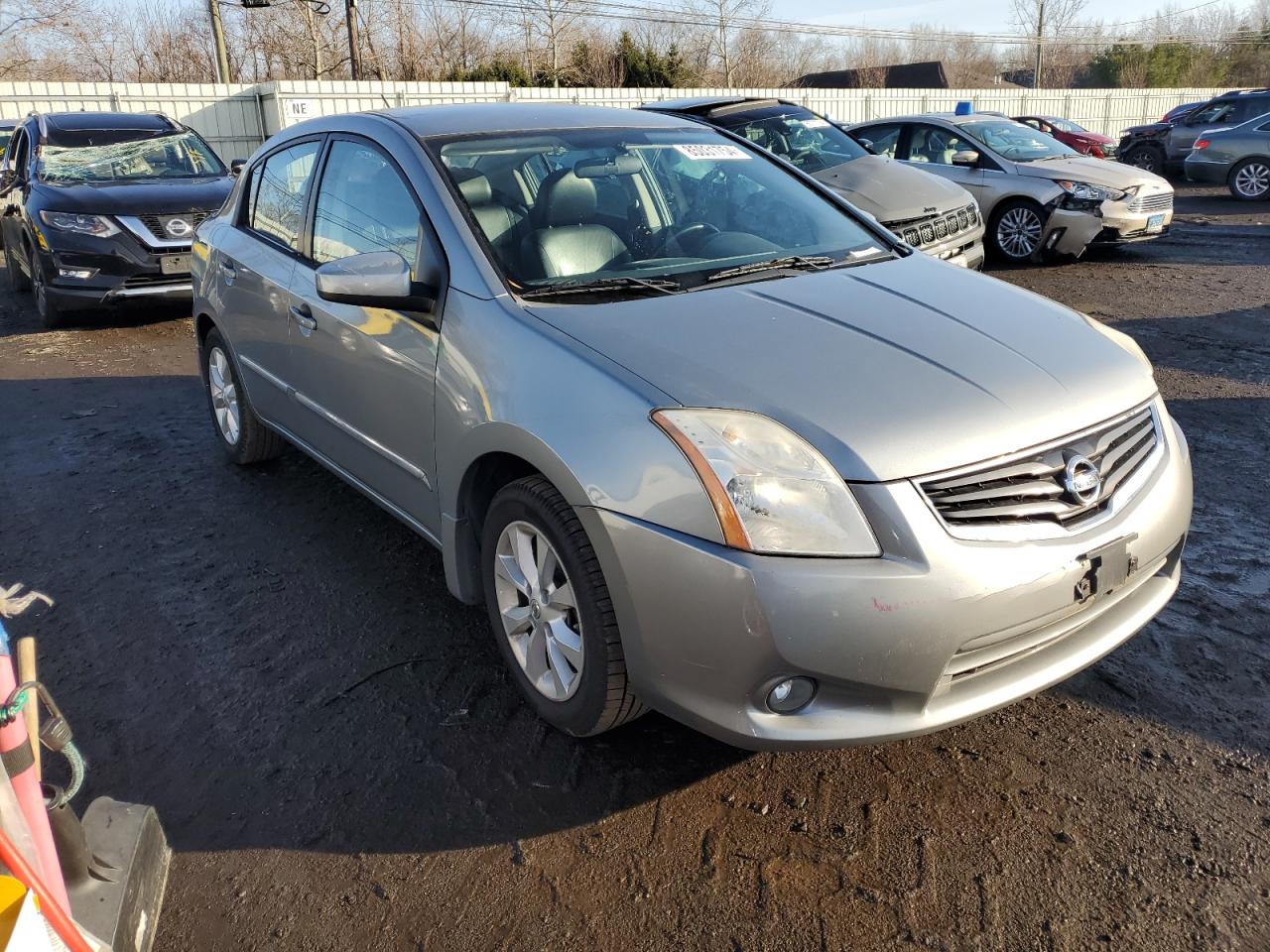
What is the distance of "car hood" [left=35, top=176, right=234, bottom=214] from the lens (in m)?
8.64

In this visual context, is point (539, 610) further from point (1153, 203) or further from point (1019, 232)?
point (1153, 203)

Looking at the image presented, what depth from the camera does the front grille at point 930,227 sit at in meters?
7.99

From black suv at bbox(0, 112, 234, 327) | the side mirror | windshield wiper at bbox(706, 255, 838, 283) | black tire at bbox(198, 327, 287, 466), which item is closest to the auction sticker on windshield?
windshield wiper at bbox(706, 255, 838, 283)

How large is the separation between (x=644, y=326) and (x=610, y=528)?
0.63 meters

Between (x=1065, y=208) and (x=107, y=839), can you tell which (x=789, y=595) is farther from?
(x=1065, y=208)

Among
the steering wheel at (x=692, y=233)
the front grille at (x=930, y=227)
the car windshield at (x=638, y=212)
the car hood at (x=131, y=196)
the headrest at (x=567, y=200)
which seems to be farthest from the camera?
the car hood at (x=131, y=196)

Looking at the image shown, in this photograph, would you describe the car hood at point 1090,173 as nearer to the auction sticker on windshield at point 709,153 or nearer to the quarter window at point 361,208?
the auction sticker on windshield at point 709,153

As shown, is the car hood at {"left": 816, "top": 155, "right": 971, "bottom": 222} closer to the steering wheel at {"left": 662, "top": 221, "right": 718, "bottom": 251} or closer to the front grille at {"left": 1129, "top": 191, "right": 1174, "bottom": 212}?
the front grille at {"left": 1129, "top": 191, "right": 1174, "bottom": 212}

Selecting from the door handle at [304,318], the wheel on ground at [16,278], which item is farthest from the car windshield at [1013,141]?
the wheel on ground at [16,278]

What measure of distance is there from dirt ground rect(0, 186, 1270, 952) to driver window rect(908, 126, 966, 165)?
26.3 feet

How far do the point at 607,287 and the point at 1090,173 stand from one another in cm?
918

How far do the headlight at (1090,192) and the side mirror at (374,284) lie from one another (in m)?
9.10

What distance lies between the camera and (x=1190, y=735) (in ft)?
9.20

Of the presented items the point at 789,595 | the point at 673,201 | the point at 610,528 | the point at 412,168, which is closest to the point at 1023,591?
the point at 789,595
